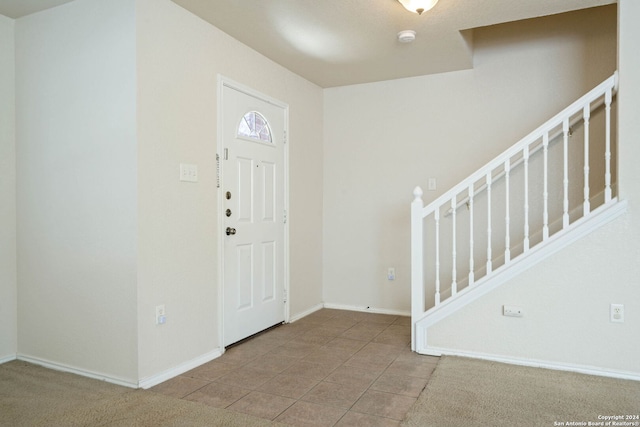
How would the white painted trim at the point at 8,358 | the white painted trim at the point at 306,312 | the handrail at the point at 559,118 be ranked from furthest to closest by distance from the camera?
the white painted trim at the point at 306,312, the white painted trim at the point at 8,358, the handrail at the point at 559,118

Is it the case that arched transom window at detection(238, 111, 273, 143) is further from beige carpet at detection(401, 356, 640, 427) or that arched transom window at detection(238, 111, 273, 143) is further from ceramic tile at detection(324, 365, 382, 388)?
beige carpet at detection(401, 356, 640, 427)

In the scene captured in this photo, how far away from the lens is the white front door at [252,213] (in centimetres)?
339

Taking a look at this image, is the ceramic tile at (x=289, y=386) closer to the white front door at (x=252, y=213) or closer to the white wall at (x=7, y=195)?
the white front door at (x=252, y=213)

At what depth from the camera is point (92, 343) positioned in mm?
2832

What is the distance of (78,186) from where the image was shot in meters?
2.89

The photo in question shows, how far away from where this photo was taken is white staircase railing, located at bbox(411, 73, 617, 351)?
3.27m

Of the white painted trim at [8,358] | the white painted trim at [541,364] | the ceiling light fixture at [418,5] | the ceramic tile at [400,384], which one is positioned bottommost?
the ceramic tile at [400,384]

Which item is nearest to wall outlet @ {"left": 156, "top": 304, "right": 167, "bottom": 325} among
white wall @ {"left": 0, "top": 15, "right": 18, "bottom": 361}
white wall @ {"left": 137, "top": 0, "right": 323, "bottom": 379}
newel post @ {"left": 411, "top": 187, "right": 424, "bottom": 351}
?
white wall @ {"left": 137, "top": 0, "right": 323, "bottom": 379}

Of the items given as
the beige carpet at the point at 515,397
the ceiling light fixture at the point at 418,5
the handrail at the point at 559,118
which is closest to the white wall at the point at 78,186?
the ceiling light fixture at the point at 418,5

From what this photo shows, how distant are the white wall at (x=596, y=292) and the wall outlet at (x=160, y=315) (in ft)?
7.17

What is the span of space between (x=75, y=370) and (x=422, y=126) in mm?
3516

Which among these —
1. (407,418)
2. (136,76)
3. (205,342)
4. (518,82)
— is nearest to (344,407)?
(407,418)

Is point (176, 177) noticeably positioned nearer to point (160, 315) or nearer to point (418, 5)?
point (160, 315)

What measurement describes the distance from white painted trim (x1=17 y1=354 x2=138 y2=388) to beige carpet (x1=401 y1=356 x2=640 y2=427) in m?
1.66
